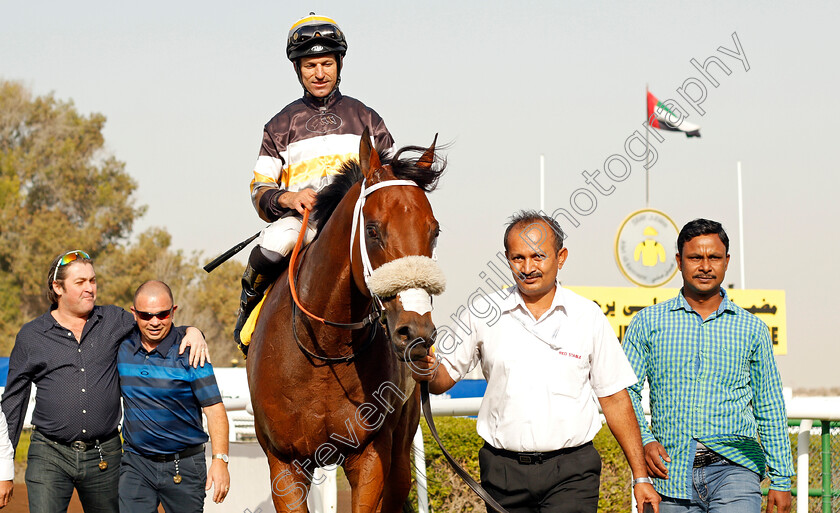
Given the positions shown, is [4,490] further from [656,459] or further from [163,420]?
[656,459]

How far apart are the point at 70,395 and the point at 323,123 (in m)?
1.81

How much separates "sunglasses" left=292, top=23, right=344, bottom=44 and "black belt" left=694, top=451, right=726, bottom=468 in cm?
278

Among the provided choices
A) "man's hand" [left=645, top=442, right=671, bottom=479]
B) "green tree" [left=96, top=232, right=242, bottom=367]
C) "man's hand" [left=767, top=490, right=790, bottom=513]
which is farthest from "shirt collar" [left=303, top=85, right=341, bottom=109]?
"green tree" [left=96, top=232, right=242, bottom=367]

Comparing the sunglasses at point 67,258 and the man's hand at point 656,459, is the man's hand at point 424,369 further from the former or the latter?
the sunglasses at point 67,258

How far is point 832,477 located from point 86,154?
30.9 metres

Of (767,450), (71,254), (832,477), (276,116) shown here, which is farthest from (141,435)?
(832,477)

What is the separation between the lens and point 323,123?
4.65 metres

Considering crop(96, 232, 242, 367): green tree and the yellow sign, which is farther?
crop(96, 232, 242, 367): green tree

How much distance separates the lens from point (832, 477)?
490cm

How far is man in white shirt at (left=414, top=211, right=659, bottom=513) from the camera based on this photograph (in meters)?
3.19

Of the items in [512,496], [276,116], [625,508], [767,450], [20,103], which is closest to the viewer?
[512,496]

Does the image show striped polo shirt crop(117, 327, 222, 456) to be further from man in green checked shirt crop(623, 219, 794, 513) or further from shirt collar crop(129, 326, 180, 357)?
man in green checked shirt crop(623, 219, 794, 513)

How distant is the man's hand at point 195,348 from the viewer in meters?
4.17

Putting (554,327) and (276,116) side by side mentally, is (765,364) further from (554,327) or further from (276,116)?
(276,116)
